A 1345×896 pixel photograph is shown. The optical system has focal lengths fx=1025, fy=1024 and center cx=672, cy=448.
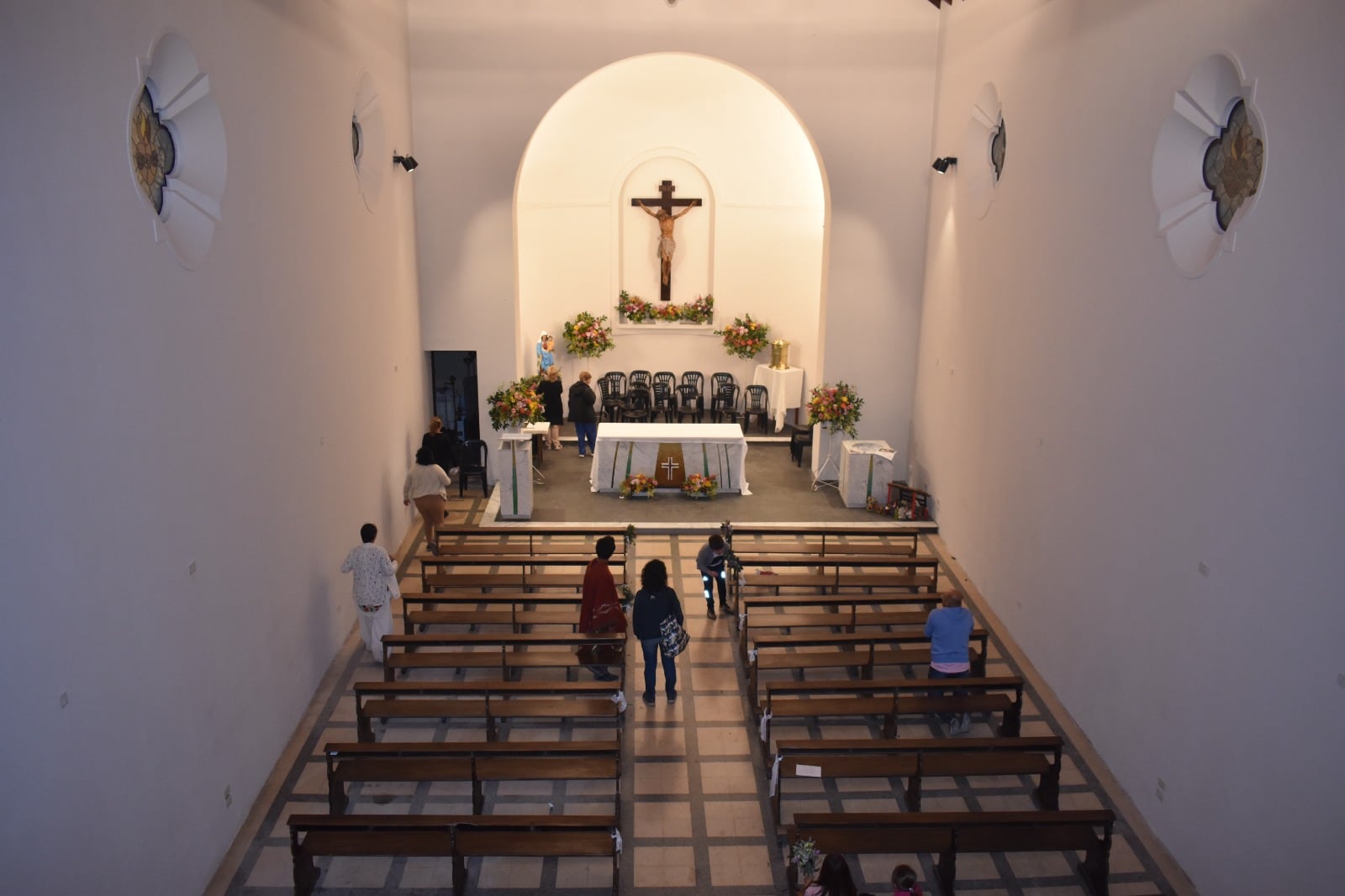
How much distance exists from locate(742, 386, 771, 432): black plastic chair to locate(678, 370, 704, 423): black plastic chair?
79cm

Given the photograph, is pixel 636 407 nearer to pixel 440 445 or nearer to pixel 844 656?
pixel 440 445

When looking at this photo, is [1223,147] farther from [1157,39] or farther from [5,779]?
[5,779]

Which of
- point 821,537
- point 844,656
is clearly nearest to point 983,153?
point 821,537

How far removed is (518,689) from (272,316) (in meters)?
3.56

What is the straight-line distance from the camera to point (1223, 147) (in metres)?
7.23

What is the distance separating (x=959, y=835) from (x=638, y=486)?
28.3 feet

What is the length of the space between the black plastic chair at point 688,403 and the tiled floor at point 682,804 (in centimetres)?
945

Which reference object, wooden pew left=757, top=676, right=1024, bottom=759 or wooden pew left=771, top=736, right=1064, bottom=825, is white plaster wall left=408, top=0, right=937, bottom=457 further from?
wooden pew left=771, top=736, right=1064, bottom=825

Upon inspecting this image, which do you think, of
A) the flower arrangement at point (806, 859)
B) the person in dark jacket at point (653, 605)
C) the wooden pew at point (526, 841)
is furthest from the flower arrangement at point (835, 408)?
the flower arrangement at point (806, 859)

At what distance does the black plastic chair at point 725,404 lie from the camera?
62.1 feet

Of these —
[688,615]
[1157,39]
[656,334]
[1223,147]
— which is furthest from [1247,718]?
[656,334]

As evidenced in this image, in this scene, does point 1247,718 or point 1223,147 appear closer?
point 1247,718

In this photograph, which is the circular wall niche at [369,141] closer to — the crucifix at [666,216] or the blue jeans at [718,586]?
the blue jeans at [718,586]

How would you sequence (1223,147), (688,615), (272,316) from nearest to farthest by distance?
(1223,147), (272,316), (688,615)
